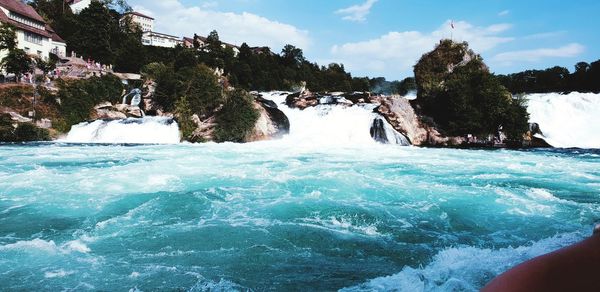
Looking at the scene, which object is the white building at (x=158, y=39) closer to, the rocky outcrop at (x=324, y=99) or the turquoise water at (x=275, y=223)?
the rocky outcrop at (x=324, y=99)

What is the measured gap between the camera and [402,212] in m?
10.7

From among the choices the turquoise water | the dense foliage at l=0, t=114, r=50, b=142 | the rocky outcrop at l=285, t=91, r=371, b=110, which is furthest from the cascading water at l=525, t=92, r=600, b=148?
the dense foliage at l=0, t=114, r=50, b=142

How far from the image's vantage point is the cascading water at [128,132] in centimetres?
2972

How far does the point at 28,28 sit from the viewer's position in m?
48.9

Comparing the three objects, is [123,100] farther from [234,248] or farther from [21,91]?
[234,248]

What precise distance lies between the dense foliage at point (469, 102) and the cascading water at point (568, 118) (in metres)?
3.27

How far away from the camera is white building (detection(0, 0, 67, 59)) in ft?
154

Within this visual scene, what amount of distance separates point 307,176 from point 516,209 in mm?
7445

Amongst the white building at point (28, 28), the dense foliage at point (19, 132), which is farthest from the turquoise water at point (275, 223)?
the white building at point (28, 28)

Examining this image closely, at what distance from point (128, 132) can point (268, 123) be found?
10832 millimetres

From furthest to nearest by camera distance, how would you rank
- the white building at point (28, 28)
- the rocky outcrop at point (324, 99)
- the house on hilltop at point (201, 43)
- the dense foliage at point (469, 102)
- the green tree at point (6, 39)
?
the house on hilltop at point (201, 43) → the white building at point (28, 28) → the green tree at point (6, 39) → the rocky outcrop at point (324, 99) → the dense foliage at point (469, 102)

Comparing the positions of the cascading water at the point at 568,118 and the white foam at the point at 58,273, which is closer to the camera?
the white foam at the point at 58,273

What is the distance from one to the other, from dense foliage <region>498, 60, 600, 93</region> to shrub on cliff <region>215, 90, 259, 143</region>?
134ft

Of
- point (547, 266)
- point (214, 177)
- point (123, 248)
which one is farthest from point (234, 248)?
point (214, 177)
